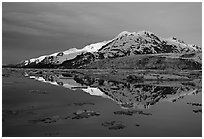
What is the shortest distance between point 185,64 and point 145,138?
137800 mm

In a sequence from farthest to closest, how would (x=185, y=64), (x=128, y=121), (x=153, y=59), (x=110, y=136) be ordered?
(x=153, y=59) < (x=185, y=64) < (x=128, y=121) < (x=110, y=136)

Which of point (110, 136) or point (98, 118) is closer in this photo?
point (110, 136)

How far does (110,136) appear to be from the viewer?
1360 centimetres

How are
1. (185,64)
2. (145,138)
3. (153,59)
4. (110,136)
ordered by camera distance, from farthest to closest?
(153,59), (185,64), (110,136), (145,138)

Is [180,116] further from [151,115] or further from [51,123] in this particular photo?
[51,123]

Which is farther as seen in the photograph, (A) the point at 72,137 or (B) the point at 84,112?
(B) the point at 84,112

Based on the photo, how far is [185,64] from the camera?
143 meters

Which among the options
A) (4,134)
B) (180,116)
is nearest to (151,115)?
(180,116)

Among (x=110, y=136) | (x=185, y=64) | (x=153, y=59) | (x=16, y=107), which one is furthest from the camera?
(x=153, y=59)

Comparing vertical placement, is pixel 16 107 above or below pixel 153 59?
below

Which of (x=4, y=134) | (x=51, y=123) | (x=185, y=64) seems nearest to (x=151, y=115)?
(x=51, y=123)

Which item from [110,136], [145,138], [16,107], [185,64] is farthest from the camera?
[185,64]

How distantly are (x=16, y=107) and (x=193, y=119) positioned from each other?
13.6 meters

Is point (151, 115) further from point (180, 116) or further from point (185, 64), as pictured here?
point (185, 64)
